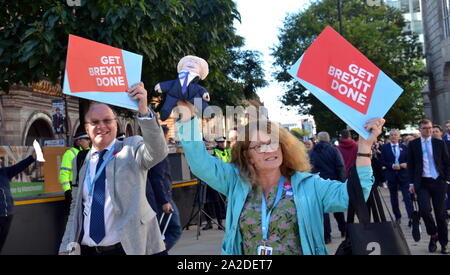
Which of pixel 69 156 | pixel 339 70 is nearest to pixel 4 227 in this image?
pixel 69 156

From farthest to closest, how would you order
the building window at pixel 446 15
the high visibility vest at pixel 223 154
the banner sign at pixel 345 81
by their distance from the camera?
the building window at pixel 446 15 < the high visibility vest at pixel 223 154 < the banner sign at pixel 345 81

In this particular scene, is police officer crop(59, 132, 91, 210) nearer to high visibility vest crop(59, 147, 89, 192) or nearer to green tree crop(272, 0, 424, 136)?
high visibility vest crop(59, 147, 89, 192)

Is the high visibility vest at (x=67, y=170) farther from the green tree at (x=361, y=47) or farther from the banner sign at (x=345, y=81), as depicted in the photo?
the green tree at (x=361, y=47)

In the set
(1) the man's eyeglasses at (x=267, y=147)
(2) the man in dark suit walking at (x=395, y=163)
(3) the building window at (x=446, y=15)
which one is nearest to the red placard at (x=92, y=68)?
(1) the man's eyeglasses at (x=267, y=147)

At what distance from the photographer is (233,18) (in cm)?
1459

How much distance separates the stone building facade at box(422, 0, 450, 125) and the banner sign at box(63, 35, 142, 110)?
32403 millimetres

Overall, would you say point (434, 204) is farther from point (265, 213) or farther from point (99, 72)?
point (99, 72)

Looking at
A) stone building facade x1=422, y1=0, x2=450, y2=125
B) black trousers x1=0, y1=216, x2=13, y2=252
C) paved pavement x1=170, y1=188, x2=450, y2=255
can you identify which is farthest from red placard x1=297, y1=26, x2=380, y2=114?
stone building facade x1=422, y1=0, x2=450, y2=125

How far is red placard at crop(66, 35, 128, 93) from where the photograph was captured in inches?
148

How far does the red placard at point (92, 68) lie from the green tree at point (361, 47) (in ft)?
113

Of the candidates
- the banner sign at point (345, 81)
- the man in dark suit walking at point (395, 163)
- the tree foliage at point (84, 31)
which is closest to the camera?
the banner sign at point (345, 81)

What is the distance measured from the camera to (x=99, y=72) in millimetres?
3818

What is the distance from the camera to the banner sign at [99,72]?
3734 millimetres
